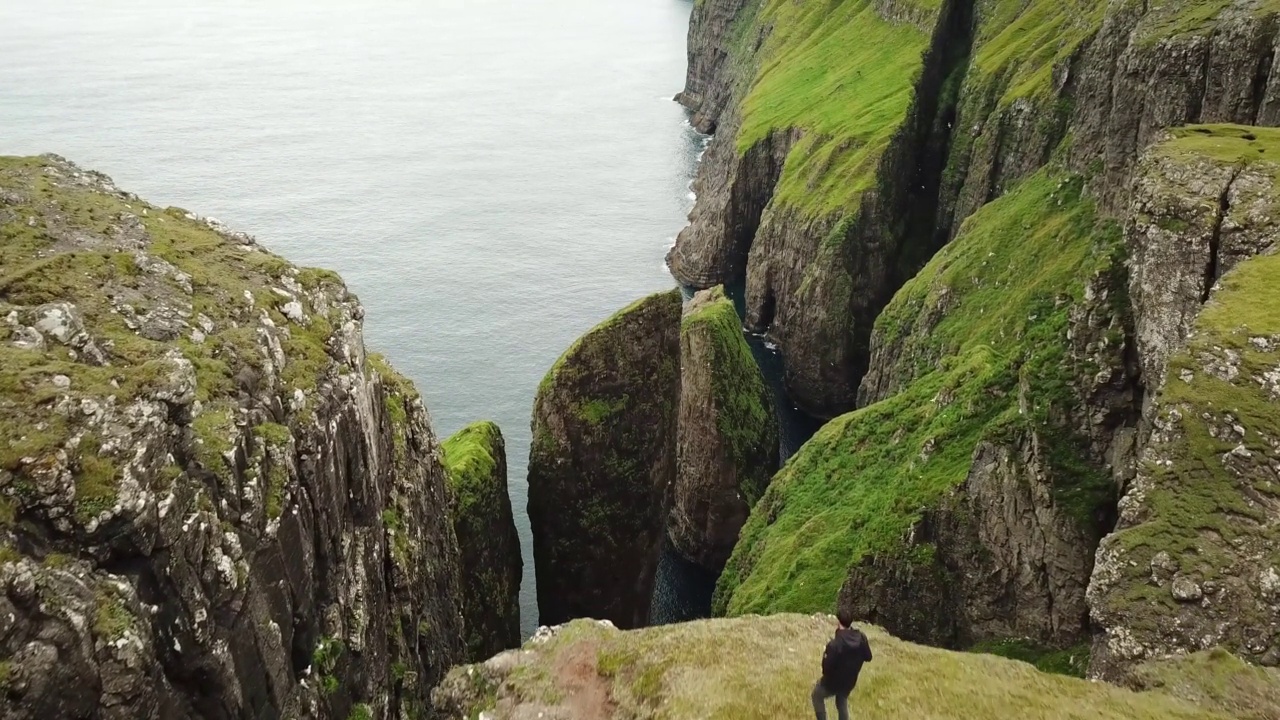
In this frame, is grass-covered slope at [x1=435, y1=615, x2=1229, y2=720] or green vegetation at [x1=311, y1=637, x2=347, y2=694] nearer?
grass-covered slope at [x1=435, y1=615, x2=1229, y2=720]

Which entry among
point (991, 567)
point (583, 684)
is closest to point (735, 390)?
point (991, 567)

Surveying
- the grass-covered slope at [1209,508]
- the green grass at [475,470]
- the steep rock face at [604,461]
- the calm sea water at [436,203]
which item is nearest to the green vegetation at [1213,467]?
the grass-covered slope at [1209,508]

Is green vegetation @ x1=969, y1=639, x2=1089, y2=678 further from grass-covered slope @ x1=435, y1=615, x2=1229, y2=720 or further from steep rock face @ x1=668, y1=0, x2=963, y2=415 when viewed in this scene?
steep rock face @ x1=668, y1=0, x2=963, y2=415

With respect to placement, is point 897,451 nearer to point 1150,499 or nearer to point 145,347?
point 1150,499

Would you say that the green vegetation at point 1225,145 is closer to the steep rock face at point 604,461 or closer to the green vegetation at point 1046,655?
the green vegetation at point 1046,655

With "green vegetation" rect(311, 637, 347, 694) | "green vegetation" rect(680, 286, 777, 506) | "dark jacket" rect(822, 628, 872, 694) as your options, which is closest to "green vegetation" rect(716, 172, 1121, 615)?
"green vegetation" rect(680, 286, 777, 506)

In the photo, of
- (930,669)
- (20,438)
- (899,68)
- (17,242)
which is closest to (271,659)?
(20,438)

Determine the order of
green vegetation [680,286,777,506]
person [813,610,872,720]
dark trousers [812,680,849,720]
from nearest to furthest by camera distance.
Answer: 1. person [813,610,872,720]
2. dark trousers [812,680,849,720]
3. green vegetation [680,286,777,506]

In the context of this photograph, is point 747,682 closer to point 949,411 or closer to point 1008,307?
point 949,411
